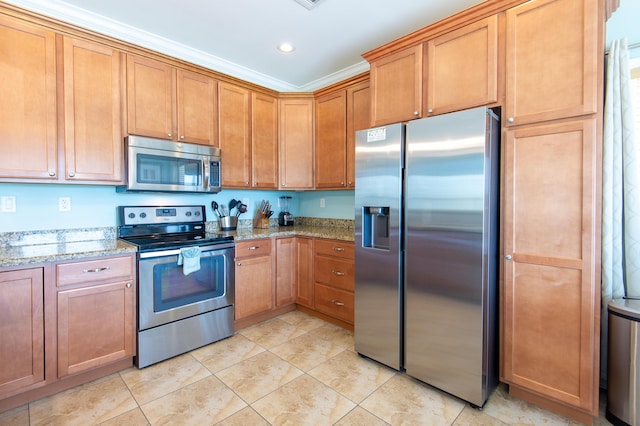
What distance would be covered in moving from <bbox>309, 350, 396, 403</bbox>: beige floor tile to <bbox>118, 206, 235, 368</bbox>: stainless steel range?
3.30 ft

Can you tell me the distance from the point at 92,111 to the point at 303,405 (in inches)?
100

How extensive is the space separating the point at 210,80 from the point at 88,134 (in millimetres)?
1161

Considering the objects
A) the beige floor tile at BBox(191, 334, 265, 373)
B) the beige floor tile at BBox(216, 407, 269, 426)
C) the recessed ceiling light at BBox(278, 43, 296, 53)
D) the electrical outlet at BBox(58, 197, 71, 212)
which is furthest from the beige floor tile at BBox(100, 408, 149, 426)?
the recessed ceiling light at BBox(278, 43, 296, 53)

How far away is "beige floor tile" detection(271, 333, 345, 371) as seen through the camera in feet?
7.64

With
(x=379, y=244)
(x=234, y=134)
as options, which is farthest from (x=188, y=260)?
(x=379, y=244)

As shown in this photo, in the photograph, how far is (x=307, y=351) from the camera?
2494mm

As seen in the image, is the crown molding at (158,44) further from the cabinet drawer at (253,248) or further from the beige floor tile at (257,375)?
the beige floor tile at (257,375)

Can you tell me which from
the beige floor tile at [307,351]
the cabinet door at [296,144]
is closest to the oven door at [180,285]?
the beige floor tile at [307,351]

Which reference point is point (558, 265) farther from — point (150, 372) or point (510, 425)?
point (150, 372)

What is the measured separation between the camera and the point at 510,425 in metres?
1.67

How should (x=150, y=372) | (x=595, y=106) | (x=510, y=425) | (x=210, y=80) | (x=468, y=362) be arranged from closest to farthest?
(x=595, y=106) → (x=510, y=425) → (x=468, y=362) → (x=150, y=372) → (x=210, y=80)

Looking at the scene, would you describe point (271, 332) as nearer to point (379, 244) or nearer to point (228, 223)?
point (228, 223)

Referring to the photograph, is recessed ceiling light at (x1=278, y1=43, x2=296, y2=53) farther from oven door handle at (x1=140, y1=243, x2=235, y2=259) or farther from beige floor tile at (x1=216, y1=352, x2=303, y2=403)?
beige floor tile at (x1=216, y1=352, x2=303, y2=403)

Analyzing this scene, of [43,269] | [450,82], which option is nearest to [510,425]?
[450,82]
